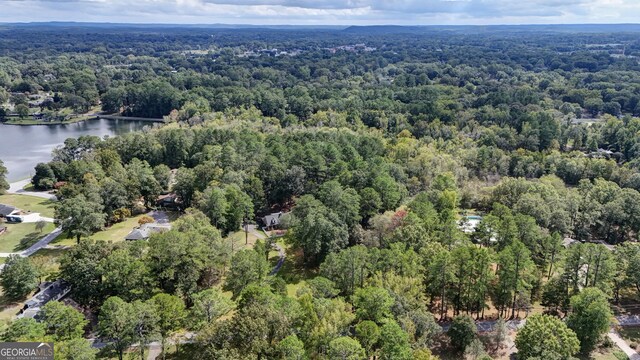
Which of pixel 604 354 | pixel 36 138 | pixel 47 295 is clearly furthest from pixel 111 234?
pixel 36 138

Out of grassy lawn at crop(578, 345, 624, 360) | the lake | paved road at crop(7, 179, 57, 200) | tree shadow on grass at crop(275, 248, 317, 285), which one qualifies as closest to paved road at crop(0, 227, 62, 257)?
paved road at crop(7, 179, 57, 200)

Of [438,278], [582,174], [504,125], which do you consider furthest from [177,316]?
[504,125]

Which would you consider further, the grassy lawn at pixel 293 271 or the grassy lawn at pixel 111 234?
the grassy lawn at pixel 111 234

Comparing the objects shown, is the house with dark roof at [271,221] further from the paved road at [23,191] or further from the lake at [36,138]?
the lake at [36,138]

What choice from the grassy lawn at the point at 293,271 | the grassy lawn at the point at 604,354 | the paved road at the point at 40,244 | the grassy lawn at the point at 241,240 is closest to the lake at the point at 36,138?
the paved road at the point at 40,244

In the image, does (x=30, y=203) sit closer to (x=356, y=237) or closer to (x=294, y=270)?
(x=294, y=270)

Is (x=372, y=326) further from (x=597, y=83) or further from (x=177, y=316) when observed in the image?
(x=597, y=83)
